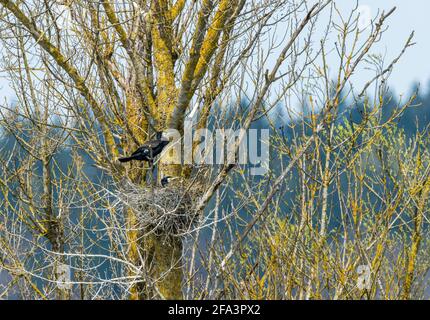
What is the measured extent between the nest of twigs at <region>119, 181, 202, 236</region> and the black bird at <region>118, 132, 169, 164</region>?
0.52m

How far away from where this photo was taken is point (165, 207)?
743cm


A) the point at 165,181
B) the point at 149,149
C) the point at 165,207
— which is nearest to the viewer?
the point at 149,149

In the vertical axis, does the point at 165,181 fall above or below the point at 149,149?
below

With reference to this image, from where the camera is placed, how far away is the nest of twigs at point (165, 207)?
7430 millimetres

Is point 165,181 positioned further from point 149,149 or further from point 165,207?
point 149,149

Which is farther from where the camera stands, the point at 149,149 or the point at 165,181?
the point at 165,181

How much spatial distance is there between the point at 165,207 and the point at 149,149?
2.60 feet

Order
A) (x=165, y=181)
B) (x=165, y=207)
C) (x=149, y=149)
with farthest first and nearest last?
(x=165, y=181) < (x=165, y=207) < (x=149, y=149)

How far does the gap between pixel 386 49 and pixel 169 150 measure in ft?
8.34

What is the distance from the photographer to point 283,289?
19.9ft

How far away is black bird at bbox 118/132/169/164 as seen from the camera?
271 inches

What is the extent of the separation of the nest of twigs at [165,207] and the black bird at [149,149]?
0.52 meters

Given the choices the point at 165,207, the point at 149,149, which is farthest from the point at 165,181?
the point at 149,149
